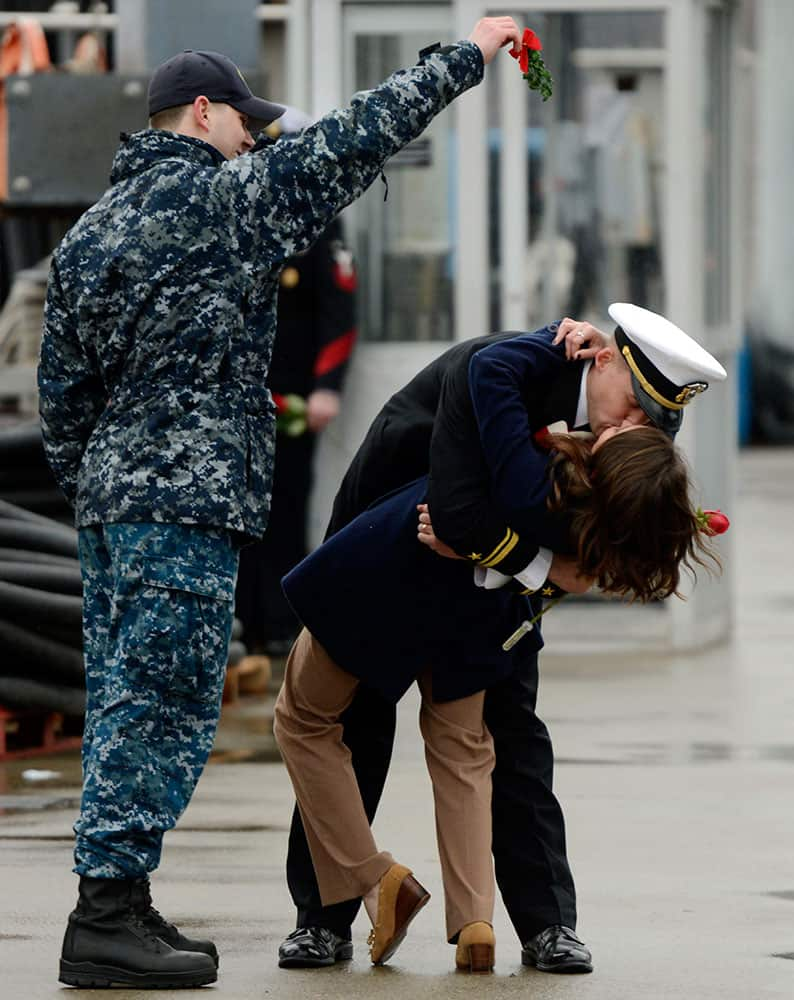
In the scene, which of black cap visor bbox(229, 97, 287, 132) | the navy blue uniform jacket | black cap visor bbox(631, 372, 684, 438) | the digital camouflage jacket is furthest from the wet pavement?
black cap visor bbox(229, 97, 287, 132)

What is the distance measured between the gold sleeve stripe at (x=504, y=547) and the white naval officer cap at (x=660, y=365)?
1.11 feet

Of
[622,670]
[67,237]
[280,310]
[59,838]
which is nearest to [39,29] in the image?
[280,310]

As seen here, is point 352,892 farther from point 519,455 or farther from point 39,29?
point 39,29

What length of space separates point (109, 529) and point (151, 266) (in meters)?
0.50

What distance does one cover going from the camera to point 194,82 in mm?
4574

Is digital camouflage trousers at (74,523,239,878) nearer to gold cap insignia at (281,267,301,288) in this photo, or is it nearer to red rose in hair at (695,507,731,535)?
red rose in hair at (695,507,731,535)

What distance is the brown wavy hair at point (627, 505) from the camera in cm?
435

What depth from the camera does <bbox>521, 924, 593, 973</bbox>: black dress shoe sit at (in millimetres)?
4734

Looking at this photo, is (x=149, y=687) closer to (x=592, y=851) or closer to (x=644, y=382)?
(x=644, y=382)

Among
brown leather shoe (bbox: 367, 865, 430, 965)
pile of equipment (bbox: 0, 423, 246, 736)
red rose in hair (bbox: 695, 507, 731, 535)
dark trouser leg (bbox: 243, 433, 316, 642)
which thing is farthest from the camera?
dark trouser leg (bbox: 243, 433, 316, 642)

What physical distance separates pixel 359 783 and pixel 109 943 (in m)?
0.62

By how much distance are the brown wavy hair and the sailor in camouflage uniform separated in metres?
0.62

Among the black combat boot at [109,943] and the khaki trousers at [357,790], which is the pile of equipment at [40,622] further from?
the black combat boot at [109,943]

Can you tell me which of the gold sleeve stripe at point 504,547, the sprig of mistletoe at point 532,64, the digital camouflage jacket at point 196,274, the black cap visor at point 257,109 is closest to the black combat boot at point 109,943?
the digital camouflage jacket at point 196,274
